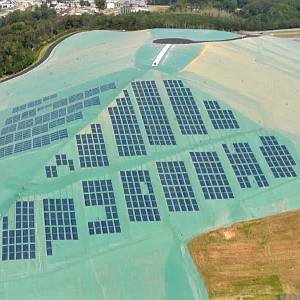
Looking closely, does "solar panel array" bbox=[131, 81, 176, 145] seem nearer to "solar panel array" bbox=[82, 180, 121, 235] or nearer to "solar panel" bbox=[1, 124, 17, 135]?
"solar panel array" bbox=[82, 180, 121, 235]

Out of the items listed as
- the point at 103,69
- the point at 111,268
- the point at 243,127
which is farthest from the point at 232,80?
the point at 111,268

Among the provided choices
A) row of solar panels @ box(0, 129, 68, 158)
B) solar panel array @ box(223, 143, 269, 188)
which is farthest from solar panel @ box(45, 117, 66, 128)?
solar panel array @ box(223, 143, 269, 188)

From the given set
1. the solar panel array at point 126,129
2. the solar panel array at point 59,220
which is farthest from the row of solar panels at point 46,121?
the solar panel array at point 59,220

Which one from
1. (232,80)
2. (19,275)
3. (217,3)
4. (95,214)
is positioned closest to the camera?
(19,275)

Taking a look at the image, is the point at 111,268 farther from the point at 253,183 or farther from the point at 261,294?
the point at 253,183

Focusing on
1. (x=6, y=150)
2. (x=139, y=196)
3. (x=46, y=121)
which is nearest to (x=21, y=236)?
(x=139, y=196)

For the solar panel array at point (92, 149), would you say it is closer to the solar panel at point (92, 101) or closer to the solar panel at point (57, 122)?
the solar panel at point (57, 122)
